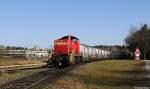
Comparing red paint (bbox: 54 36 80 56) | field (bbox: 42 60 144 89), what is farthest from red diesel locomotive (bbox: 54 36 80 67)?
field (bbox: 42 60 144 89)

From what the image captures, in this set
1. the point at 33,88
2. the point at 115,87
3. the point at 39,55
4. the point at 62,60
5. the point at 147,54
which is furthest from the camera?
the point at 147,54

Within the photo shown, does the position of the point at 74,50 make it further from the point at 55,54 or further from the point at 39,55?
the point at 39,55

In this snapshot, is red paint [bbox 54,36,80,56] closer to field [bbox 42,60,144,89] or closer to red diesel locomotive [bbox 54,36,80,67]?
red diesel locomotive [bbox 54,36,80,67]

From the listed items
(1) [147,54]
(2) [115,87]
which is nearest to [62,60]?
(2) [115,87]

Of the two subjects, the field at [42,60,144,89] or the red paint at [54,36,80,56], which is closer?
the field at [42,60,144,89]

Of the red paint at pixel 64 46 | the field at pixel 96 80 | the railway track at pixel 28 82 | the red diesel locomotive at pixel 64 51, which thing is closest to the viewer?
the railway track at pixel 28 82

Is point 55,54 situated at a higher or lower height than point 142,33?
lower

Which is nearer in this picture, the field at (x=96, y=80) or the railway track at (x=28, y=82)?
the railway track at (x=28, y=82)

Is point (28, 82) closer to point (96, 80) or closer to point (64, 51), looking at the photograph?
point (96, 80)

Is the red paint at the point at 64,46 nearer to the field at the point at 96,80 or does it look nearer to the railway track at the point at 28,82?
the field at the point at 96,80

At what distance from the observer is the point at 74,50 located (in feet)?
172

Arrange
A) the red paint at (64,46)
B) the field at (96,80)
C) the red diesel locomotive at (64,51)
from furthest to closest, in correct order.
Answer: the red paint at (64,46)
the red diesel locomotive at (64,51)
the field at (96,80)

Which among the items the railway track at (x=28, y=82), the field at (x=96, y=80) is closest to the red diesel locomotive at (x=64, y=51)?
the field at (x=96, y=80)

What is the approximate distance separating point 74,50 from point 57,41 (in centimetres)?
298
